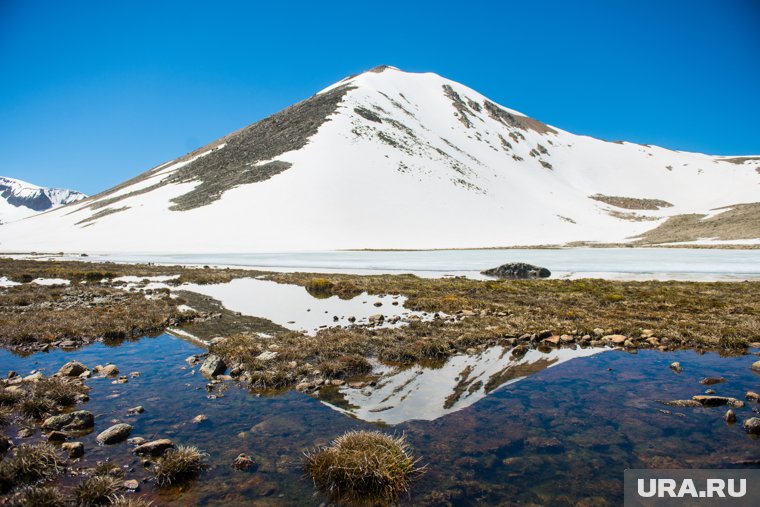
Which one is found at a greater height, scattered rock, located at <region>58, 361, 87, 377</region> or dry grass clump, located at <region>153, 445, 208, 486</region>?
scattered rock, located at <region>58, 361, 87, 377</region>

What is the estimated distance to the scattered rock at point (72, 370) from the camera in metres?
10.2

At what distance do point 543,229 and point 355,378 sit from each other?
92.5 meters

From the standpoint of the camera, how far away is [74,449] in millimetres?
6496

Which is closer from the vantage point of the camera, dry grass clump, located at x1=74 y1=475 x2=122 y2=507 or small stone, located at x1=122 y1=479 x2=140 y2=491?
dry grass clump, located at x1=74 y1=475 x2=122 y2=507

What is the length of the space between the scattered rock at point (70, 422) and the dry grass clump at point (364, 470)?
448 centimetres

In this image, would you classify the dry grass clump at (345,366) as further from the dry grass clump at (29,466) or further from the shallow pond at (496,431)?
the dry grass clump at (29,466)

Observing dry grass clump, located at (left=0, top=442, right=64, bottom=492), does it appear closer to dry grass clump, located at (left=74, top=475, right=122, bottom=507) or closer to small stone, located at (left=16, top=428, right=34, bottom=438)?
dry grass clump, located at (left=74, top=475, right=122, bottom=507)

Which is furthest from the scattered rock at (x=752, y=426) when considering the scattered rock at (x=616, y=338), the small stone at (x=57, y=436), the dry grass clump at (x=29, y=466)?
the small stone at (x=57, y=436)

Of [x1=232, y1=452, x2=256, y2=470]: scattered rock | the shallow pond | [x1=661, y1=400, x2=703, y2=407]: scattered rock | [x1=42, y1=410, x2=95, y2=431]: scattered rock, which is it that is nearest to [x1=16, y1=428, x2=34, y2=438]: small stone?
[x1=42, y1=410, x2=95, y2=431]: scattered rock

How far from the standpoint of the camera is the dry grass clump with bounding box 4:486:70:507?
5.07 meters

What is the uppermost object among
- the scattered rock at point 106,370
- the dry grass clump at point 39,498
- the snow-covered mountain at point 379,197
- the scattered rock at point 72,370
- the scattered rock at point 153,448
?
the snow-covered mountain at point 379,197

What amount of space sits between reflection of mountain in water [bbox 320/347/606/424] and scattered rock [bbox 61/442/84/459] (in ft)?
14.4

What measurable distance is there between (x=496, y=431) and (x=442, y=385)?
94.9 inches

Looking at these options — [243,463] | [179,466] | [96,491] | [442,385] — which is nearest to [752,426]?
[442,385]
